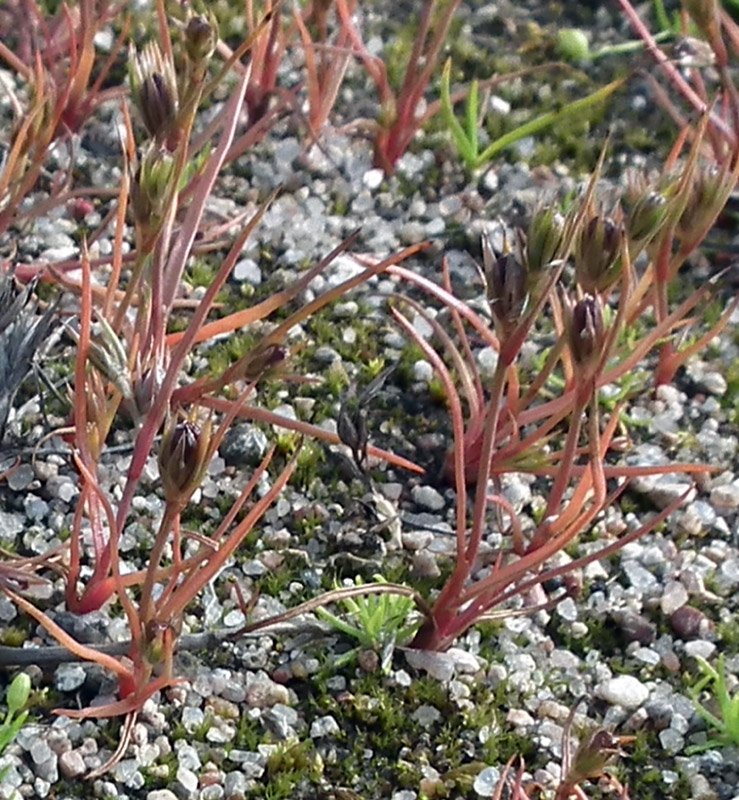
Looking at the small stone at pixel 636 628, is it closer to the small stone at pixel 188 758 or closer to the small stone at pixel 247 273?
the small stone at pixel 188 758

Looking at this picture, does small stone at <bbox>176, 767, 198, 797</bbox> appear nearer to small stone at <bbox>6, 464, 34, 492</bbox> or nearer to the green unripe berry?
small stone at <bbox>6, 464, 34, 492</bbox>

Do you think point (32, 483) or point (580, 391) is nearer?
point (580, 391)

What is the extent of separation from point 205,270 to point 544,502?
1.73 ft

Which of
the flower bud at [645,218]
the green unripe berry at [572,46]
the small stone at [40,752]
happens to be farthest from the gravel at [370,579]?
the green unripe berry at [572,46]

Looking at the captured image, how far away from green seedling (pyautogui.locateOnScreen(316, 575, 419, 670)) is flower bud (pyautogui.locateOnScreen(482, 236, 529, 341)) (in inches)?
13.6

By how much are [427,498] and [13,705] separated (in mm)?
538

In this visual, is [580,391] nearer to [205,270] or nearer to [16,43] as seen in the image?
[205,270]

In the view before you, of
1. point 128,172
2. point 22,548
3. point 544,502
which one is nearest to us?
point 128,172

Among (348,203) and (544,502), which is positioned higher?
(348,203)

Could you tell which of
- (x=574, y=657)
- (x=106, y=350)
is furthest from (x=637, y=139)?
(x=106, y=350)

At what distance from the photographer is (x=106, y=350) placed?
1.23m

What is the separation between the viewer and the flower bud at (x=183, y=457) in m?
0.99

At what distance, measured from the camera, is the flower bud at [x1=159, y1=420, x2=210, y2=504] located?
3.25 feet

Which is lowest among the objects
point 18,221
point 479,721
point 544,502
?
point 479,721
